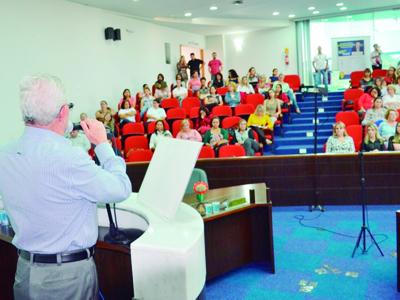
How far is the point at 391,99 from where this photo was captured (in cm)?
901

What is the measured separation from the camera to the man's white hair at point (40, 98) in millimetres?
1551

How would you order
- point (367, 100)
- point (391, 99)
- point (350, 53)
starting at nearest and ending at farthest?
point (391, 99), point (367, 100), point (350, 53)

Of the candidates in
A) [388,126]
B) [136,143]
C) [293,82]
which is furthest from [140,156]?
[293,82]

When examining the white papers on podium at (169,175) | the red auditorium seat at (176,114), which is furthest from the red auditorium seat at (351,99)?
the white papers on podium at (169,175)

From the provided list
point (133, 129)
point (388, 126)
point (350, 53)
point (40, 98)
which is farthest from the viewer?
point (350, 53)

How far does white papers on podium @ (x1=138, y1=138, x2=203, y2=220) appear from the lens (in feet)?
7.25

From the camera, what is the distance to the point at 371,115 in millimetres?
8172

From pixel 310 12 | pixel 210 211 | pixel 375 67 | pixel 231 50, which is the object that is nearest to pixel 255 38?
pixel 231 50

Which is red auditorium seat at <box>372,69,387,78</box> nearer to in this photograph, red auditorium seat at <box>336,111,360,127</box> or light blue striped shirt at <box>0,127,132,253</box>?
red auditorium seat at <box>336,111,360,127</box>

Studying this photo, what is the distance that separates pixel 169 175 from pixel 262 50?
15095mm

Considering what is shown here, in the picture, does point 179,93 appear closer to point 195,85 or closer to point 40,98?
point 195,85

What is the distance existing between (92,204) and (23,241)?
28 cm

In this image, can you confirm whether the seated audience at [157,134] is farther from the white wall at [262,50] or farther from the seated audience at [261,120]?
the white wall at [262,50]

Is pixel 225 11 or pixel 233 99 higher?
pixel 225 11
